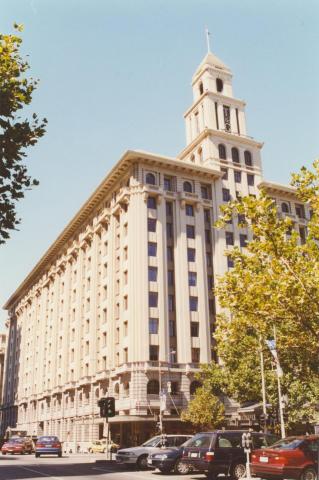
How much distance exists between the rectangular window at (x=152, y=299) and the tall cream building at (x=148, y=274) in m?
0.20

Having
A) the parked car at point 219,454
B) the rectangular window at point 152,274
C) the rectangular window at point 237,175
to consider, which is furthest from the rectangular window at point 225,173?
the parked car at point 219,454

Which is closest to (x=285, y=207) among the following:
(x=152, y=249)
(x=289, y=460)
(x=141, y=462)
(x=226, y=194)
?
(x=226, y=194)

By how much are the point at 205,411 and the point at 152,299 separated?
1189cm

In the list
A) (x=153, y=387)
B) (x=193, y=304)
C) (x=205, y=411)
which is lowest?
(x=205, y=411)

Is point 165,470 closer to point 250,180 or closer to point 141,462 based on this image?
point 141,462

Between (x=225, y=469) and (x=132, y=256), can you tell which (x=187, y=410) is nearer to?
(x=132, y=256)

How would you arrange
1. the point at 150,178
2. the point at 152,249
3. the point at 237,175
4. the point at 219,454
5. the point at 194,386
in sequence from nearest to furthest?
the point at 219,454, the point at 194,386, the point at 152,249, the point at 150,178, the point at 237,175

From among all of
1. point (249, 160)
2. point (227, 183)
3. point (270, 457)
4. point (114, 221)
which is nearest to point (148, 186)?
point (114, 221)

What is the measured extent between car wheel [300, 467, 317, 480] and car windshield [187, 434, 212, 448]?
13.7 ft

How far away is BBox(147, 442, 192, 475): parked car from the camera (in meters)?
20.7

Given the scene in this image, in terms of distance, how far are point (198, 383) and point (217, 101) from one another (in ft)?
118

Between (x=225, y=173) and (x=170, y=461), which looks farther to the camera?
(x=225, y=173)

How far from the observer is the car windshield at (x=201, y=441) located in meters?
18.6

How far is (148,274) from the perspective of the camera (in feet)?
160
